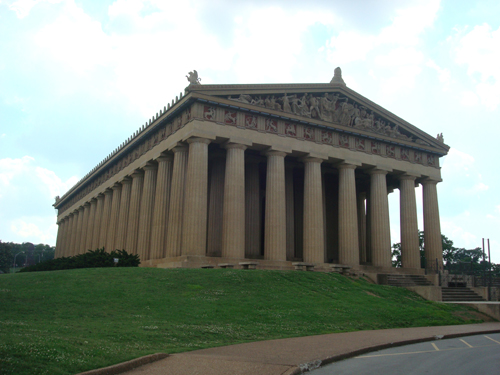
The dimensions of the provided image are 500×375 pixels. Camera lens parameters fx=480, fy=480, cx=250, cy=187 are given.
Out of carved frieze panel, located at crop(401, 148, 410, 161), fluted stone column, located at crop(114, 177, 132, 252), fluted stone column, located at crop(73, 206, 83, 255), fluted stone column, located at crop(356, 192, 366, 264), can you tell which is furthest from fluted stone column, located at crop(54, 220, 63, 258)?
carved frieze panel, located at crop(401, 148, 410, 161)

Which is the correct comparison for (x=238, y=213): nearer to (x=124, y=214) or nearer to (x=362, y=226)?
(x=124, y=214)

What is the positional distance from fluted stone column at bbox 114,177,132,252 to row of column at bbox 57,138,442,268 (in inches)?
4.1

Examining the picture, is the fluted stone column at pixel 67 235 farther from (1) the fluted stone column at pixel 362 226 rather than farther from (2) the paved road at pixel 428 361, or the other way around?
(2) the paved road at pixel 428 361

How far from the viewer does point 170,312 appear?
61.6 ft

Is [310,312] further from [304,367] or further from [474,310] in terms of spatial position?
[474,310]

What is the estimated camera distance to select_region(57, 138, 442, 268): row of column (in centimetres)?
3831

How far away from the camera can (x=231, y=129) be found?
40.0 meters

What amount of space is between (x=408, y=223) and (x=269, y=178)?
1680 centimetres

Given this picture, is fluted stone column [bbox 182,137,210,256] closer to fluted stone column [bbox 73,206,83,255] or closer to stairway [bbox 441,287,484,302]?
stairway [bbox 441,287,484,302]

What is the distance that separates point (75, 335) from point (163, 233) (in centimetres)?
2933

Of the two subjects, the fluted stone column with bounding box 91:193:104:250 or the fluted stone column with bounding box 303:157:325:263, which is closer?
the fluted stone column with bounding box 303:157:325:263

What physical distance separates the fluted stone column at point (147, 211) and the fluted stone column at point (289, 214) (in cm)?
1350

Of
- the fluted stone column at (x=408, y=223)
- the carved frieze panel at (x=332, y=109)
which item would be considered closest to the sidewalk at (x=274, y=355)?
the carved frieze panel at (x=332, y=109)

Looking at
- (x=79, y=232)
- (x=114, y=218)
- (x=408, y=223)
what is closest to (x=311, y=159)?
(x=408, y=223)
